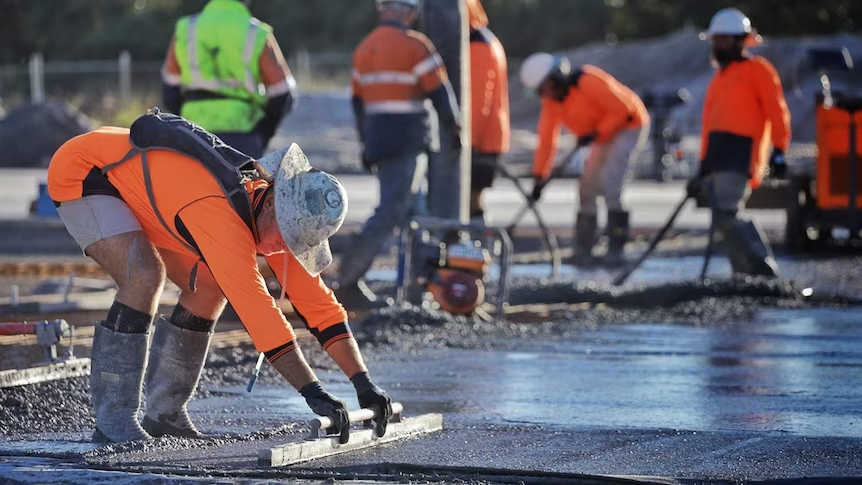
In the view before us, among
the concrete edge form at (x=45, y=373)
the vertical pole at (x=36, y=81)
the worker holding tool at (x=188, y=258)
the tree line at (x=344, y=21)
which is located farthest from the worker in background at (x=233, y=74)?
the tree line at (x=344, y=21)

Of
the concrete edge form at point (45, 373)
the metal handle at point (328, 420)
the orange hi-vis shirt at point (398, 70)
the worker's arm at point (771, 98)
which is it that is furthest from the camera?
the worker's arm at point (771, 98)

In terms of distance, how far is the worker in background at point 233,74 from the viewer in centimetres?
916

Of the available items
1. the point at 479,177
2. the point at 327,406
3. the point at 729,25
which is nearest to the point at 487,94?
the point at 479,177

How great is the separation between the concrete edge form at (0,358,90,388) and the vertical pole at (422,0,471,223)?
4676 mm

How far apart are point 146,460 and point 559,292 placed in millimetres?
6004

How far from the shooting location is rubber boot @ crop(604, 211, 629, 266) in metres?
13.4

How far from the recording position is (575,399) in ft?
22.5

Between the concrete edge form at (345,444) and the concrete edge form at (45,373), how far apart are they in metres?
1.64

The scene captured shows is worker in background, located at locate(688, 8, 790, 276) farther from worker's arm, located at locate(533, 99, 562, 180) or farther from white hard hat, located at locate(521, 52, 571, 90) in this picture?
worker's arm, located at locate(533, 99, 562, 180)

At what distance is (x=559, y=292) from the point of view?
10.8m

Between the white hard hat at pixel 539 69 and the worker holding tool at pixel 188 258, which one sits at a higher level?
the white hard hat at pixel 539 69

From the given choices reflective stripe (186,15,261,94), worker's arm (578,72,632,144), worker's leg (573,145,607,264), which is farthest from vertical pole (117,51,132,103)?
reflective stripe (186,15,261,94)

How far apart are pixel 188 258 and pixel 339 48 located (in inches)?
1724

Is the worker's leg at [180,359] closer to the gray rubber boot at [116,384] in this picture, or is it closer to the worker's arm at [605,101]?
the gray rubber boot at [116,384]
